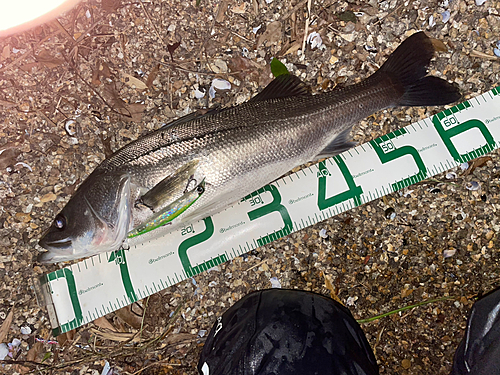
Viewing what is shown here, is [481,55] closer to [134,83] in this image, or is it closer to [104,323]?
[134,83]

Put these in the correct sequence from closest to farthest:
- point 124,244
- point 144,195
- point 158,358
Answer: point 144,195, point 124,244, point 158,358

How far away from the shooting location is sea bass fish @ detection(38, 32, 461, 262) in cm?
176

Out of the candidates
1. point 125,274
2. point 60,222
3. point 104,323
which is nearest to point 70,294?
point 104,323

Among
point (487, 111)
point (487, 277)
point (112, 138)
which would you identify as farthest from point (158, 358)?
point (487, 111)

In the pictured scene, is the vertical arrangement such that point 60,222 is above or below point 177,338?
above

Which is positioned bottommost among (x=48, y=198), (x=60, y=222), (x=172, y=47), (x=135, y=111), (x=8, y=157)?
(x=60, y=222)

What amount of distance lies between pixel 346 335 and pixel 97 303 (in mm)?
1680

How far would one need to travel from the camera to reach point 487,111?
81.1 inches

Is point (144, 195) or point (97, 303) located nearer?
point (144, 195)

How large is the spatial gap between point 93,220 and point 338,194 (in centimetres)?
152

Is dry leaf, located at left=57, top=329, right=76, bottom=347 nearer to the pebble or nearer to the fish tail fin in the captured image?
the pebble

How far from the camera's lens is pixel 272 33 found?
2225 mm

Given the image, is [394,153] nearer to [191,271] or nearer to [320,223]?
[320,223]

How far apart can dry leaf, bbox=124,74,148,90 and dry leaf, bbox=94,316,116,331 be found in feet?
5.49
